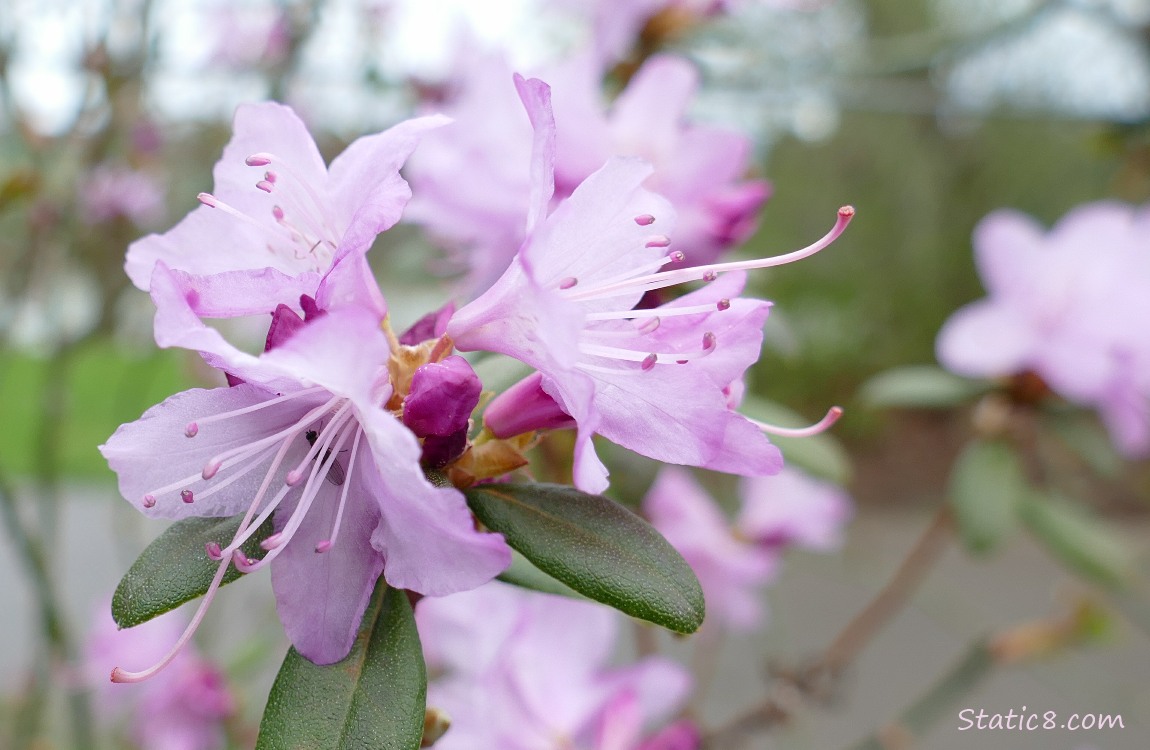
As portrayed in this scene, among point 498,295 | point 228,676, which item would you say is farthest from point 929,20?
point 498,295

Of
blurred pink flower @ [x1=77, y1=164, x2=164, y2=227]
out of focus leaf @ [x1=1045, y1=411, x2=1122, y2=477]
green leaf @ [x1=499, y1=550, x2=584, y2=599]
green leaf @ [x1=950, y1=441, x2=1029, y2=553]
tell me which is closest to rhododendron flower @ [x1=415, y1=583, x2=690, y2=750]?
green leaf @ [x1=499, y1=550, x2=584, y2=599]

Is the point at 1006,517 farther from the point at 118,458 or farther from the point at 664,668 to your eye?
the point at 118,458

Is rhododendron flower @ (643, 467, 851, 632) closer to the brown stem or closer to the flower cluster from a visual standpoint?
the brown stem

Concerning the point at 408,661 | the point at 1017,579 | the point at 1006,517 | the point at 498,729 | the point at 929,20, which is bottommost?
the point at 1017,579

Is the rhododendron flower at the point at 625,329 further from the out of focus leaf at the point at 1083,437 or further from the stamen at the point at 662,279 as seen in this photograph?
the out of focus leaf at the point at 1083,437

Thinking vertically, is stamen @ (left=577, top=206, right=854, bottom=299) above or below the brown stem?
above

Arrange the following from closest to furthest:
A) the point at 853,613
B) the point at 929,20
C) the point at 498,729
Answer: the point at 498,729
the point at 853,613
the point at 929,20
